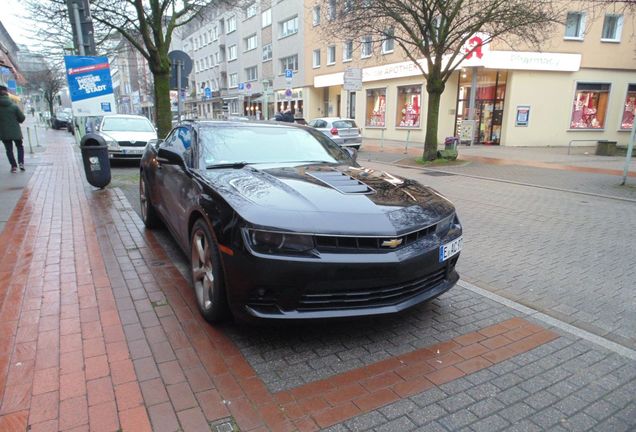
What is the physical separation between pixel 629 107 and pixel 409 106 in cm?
1199

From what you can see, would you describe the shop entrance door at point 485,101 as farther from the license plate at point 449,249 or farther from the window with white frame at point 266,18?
the window with white frame at point 266,18

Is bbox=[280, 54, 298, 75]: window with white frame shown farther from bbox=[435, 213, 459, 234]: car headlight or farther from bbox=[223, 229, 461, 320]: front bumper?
bbox=[223, 229, 461, 320]: front bumper

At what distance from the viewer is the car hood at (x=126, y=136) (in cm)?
1299

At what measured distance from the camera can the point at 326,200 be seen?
3061mm

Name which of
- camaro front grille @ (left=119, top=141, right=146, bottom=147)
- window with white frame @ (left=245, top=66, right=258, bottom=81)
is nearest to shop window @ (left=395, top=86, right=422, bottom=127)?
camaro front grille @ (left=119, top=141, right=146, bottom=147)

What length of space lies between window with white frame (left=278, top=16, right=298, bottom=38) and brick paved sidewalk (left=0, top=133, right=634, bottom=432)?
37.1m

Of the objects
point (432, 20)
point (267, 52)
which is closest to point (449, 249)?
point (432, 20)

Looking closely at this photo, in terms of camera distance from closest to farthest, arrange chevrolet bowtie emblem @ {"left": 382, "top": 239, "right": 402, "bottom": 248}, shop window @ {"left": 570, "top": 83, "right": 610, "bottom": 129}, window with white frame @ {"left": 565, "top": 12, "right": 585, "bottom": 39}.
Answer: chevrolet bowtie emblem @ {"left": 382, "top": 239, "right": 402, "bottom": 248}
window with white frame @ {"left": 565, "top": 12, "right": 585, "bottom": 39}
shop window @ {"left": 570, "top": 83, "right": 610, "bottom": 129}

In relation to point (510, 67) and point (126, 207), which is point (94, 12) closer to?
point (126, 207)

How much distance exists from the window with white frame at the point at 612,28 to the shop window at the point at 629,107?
2.97 meters

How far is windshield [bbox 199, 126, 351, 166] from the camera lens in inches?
162

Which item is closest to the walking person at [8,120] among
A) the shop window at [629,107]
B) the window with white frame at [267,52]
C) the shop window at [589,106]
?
the shop window at [589,106]

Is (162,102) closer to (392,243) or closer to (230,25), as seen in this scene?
(392,243)

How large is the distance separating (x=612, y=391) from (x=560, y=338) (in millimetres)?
673
